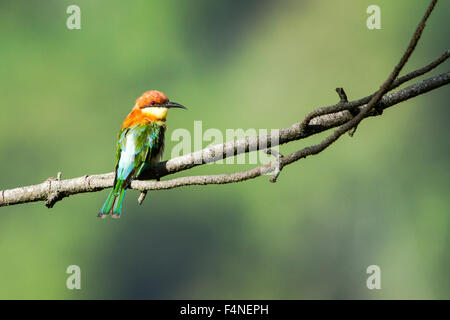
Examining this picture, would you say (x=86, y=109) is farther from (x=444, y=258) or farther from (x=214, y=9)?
(x=214, y=9)

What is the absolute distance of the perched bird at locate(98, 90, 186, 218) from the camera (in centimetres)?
288

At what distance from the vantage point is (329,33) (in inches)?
885

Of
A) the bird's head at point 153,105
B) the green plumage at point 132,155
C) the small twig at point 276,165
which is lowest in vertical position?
the small twig at point 276,165

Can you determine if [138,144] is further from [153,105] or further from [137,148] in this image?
[153,105]

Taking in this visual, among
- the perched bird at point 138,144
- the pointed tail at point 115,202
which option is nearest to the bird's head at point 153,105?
the perched bird at point 138,144

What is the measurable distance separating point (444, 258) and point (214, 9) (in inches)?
695

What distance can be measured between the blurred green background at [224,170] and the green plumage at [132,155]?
Result: 27.5ft

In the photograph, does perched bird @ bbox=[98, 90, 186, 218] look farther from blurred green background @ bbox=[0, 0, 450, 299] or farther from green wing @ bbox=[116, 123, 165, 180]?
blurred green background @ bbox=[0, 0, 450, 299]

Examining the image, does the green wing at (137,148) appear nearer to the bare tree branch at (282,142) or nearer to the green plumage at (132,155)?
the green plumage at (132,155)

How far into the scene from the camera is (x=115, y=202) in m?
2.90

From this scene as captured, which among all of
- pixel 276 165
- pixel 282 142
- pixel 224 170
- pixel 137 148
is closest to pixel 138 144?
pixel 137 148

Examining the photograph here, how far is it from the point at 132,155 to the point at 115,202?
0.24 m

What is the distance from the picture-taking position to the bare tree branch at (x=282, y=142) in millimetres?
1901

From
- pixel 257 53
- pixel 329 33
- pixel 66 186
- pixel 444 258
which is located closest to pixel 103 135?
pixel 444 258
